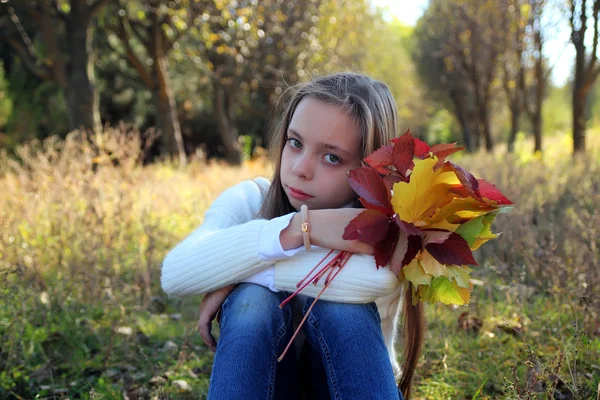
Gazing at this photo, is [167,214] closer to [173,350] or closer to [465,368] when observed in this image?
[173,350]

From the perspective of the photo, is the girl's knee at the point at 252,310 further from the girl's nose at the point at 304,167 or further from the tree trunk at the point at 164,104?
the tree trunk at the point at 164,104

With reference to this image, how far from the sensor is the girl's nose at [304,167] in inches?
71.7

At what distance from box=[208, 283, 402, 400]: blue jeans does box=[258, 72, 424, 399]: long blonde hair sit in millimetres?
253

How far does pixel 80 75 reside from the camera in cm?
754

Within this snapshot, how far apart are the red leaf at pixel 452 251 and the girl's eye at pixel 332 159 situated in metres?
0.52

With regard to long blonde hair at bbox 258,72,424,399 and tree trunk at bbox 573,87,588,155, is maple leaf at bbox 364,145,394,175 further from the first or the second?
tree trunk at bbox 573,87,588,155

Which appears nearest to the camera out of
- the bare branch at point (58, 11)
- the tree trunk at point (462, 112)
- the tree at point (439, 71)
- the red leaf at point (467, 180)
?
the red leaf at point (467, 180)

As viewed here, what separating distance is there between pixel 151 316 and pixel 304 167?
1674 millimetres

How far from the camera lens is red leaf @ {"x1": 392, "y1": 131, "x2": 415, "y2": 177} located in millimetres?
1489

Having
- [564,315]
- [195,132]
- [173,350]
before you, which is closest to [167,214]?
[173,350]

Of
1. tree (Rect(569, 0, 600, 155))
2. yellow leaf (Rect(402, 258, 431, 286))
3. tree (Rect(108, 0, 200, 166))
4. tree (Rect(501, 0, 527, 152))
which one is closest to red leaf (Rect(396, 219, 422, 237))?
yellow leaf (Rect(402, 258, 431, 286))

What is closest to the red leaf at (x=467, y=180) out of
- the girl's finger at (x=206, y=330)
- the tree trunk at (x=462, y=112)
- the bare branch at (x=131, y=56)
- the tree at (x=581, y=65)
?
the girl's finger at (x=206, y=330)

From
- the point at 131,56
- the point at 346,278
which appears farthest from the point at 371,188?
the point at 131,56

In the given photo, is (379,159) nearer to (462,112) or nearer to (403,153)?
(403,153)
